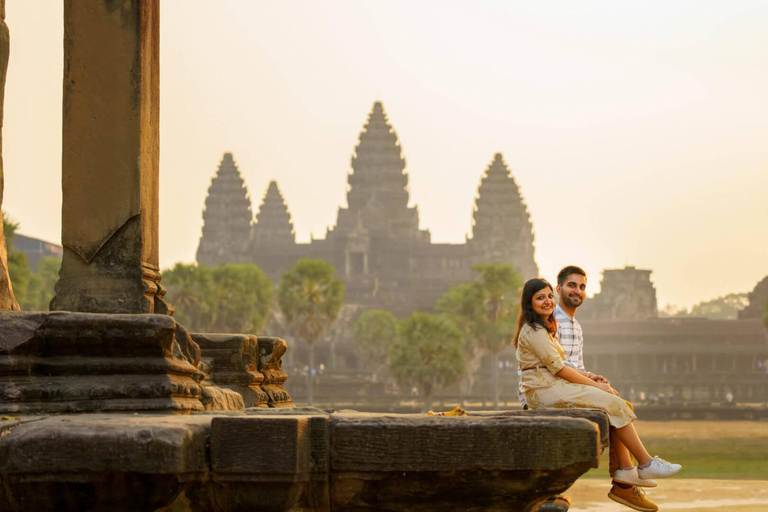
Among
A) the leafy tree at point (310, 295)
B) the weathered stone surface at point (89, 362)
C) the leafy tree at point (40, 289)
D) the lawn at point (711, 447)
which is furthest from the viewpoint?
the leafy tree at point (310, 295)

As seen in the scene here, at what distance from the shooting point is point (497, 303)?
5022 centimetres

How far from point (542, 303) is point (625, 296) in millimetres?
90710

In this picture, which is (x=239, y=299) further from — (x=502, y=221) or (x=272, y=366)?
(x=272, y=366)

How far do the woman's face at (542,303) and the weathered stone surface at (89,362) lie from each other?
6.03ft

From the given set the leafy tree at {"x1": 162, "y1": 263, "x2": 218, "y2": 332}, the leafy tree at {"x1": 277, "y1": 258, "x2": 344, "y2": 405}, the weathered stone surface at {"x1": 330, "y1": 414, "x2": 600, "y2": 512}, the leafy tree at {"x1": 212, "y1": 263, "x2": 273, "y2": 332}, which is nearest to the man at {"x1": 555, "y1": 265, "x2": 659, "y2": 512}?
the weathered stone surface at {"x1": 330, "y1": 414, "x2": 600, "y2": 512}

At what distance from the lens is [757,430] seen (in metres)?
35.7

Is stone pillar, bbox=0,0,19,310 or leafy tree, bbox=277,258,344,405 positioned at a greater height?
leafy tree, bbox=277,258,344,405

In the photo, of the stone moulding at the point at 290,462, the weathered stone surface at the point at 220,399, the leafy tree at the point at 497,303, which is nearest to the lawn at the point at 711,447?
the leafy tree at the point at 497,303

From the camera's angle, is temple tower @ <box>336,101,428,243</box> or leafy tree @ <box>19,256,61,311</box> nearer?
leafy tree @ <box>19,256,61,311</box>

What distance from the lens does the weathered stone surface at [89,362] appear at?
4926mm

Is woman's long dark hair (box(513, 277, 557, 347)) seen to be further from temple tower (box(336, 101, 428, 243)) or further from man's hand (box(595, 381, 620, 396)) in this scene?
temple tower (box(336, 101, 428, 243))

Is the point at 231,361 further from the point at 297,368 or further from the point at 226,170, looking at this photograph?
the point at 226,170

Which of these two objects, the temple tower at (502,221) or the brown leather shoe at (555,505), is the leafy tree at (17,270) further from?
the temple tower at (502,221)

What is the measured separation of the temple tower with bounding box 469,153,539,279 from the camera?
8994 cm
